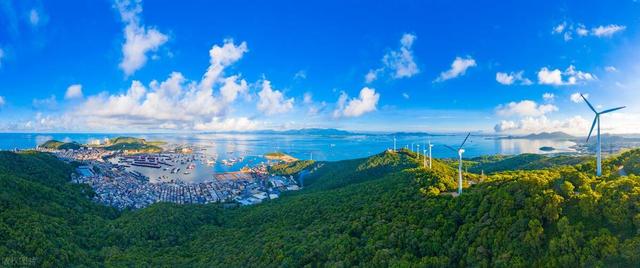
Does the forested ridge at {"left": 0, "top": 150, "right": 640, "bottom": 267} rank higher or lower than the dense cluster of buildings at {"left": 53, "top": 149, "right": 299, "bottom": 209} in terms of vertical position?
higher

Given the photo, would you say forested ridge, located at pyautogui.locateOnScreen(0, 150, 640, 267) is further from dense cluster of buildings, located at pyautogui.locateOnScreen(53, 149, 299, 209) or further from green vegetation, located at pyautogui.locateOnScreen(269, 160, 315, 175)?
green vegetation, located at pyautogui.locateOnScreen(269, 160, 315, 175)

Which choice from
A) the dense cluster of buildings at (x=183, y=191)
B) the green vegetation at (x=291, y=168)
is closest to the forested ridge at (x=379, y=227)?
the dense cluster of buildings at (x=183, y=191)

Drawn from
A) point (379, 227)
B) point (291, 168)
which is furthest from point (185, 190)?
point (379, 227)

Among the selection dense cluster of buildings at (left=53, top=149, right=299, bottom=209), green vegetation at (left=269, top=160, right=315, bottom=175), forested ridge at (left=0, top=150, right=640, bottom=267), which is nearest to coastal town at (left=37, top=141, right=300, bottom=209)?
dense cluster of buildings at (left=53, top=149, right=299, bottom=209)

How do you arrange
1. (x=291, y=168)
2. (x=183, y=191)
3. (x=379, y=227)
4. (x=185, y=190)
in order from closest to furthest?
(x=379, y=227), (x=183, y=191), (x=185, y=190), (x=291, y=168)

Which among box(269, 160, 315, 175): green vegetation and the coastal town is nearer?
the coastal town

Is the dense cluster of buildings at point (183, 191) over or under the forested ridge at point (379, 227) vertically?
under

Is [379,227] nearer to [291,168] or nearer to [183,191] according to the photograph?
[183,191]

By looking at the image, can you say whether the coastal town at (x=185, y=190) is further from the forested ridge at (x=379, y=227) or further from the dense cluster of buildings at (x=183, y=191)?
the forested ridge at (x=379, y=227)

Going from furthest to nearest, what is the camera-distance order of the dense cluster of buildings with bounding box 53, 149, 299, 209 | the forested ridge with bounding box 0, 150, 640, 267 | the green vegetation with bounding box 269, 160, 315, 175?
the green vegetation with bounding box 269, 160, 315, 175, the dense cluster of buildings with bounding box 53, 149, 299, 209, the forested ridge with bounding box 0, 150, 640, 267
